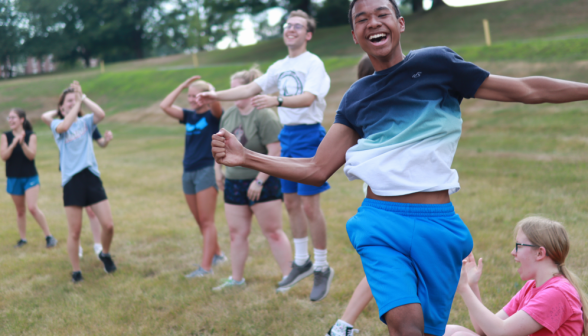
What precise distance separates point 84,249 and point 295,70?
4582 mm

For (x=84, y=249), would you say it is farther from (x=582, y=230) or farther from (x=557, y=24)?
→ (x=557, y=24)

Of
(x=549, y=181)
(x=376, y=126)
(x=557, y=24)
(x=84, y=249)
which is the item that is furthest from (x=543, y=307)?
(x=557, y=24)

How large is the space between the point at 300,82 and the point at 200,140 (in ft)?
5.38

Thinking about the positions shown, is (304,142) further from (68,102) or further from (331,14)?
(331,14)

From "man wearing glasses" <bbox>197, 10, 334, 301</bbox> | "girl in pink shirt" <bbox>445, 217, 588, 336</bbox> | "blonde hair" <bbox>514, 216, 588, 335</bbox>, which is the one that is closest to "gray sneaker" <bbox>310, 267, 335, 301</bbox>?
"man wearing glasses" <bbox>197, 10, 334, 301</bbox>

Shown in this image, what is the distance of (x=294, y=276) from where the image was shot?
16.9ft

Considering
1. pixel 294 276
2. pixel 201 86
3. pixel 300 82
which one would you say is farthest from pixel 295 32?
pixel 294 276

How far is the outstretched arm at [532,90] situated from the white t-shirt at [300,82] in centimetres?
233

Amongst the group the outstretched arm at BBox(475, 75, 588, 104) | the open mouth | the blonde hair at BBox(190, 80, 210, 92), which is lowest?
the outstretched arm at BBox(475, 75, 588, 104)

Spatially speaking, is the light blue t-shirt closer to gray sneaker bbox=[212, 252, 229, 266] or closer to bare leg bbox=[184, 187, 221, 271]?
bare leg bbox=[184, 187, 221, 271]

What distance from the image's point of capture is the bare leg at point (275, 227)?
5098 millimetres

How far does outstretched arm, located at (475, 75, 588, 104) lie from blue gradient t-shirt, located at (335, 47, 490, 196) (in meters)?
0.06

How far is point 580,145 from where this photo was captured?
11141 millimetres

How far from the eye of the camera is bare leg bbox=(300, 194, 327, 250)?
4800 mm
